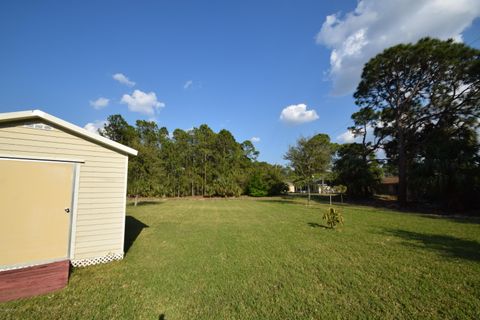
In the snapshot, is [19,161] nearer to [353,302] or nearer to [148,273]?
[148,273]

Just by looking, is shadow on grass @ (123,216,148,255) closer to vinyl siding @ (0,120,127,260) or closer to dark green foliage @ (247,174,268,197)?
vinyl siding @ (0,120,127,260)

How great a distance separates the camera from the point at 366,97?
21.1 meters

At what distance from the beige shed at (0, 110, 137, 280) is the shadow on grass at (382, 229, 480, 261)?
805 cm

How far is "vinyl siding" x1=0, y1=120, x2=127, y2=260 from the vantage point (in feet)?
13.8

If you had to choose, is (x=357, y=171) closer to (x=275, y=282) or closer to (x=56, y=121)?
(x=275, y=282)

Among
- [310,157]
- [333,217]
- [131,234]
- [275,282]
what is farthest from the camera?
[310,157]

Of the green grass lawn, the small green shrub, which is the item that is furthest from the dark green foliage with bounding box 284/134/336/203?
the green grass lawn

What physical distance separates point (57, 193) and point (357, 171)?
23763mm

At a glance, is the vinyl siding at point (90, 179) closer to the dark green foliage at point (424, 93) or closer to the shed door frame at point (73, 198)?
the shed door frame at point (73, 198)

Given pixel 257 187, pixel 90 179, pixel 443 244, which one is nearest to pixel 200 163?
pixel 257 187

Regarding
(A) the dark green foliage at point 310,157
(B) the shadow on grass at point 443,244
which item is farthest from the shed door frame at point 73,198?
(A) the dark green foliage at point 310,157

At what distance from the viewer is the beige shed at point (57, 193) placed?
402cm

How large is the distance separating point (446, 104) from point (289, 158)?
1359 cm

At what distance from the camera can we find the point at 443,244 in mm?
6141
